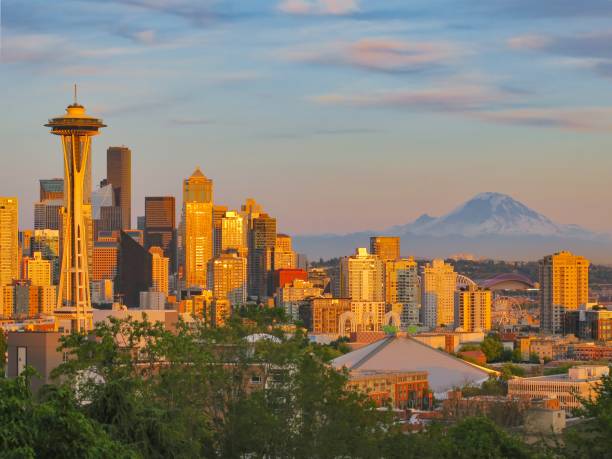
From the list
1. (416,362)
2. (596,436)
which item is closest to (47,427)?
(596,436)

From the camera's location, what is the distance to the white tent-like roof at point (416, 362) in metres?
129

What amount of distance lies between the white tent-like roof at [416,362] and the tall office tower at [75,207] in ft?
63.5

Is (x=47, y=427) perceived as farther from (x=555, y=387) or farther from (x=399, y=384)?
(x=399, y=384)

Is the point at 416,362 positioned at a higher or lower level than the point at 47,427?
lower

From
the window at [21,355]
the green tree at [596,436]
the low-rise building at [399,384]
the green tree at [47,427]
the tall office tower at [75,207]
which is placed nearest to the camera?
the green tree at [47,427]

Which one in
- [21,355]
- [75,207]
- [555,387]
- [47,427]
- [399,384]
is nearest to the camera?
[47,427]

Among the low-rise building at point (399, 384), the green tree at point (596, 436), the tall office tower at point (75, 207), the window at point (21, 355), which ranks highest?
the tall office tower at point (75, 207)

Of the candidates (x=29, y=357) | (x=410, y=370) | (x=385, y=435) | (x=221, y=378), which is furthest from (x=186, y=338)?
(x=410, y=370)

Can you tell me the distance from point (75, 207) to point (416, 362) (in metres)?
30.4

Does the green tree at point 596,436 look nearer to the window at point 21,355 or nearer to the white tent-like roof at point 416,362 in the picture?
the window at point 21,355

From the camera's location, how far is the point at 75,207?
123875 millimetres

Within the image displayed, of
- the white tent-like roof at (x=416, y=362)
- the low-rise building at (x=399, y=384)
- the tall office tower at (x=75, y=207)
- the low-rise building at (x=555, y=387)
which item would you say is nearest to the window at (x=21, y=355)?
the low-rise building at (x=399, y=384)

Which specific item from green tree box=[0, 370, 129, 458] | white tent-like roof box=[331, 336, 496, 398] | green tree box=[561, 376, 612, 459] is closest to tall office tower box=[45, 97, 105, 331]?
white tent-like roof box=[331, 336, 496, 398]

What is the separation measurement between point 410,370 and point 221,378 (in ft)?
324
